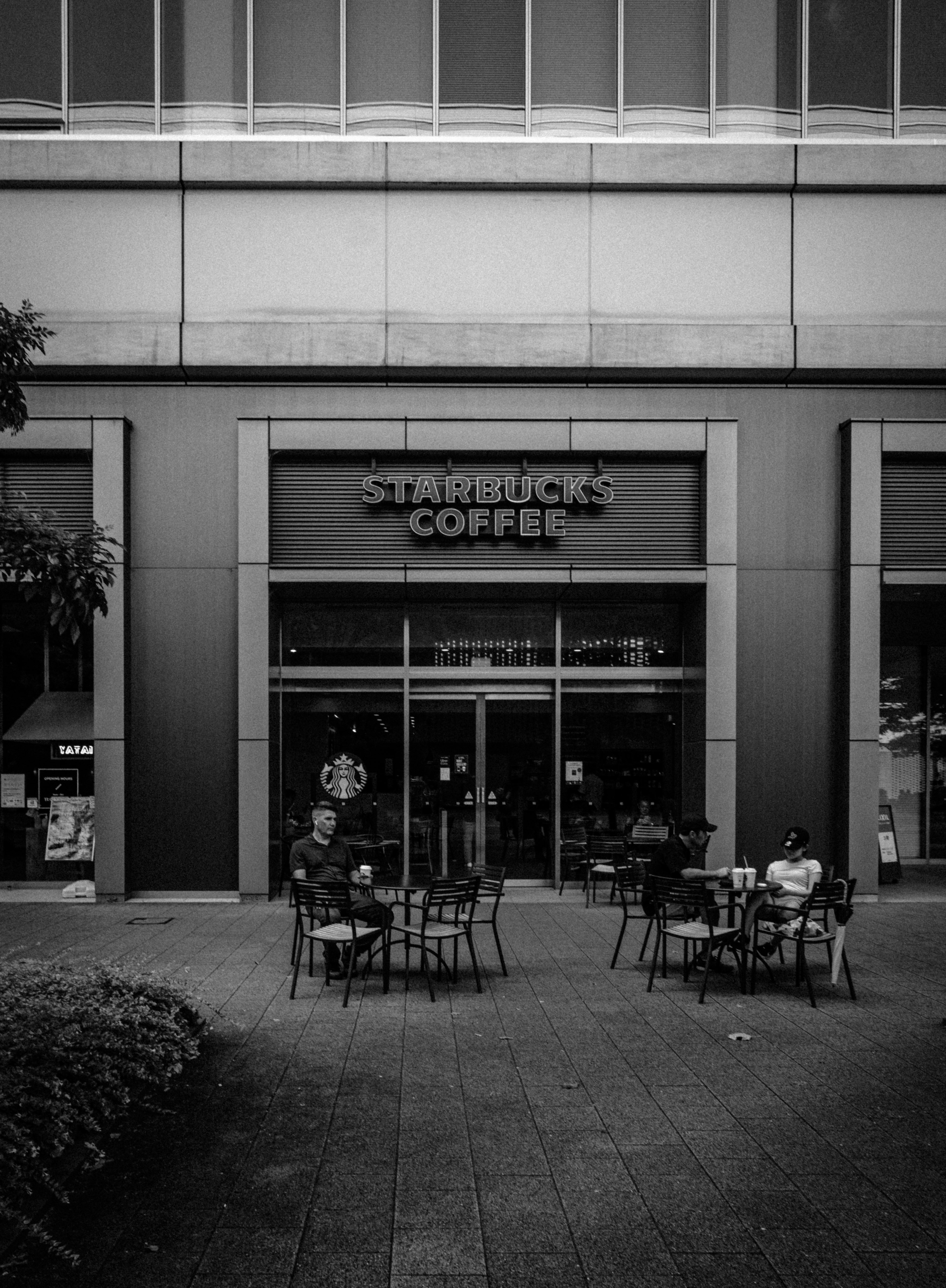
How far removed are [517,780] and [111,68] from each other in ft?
36.0

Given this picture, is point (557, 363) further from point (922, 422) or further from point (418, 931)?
point (418, 931)

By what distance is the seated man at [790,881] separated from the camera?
8211 millimetres

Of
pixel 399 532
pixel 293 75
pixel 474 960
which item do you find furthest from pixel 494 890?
pixel 293 75

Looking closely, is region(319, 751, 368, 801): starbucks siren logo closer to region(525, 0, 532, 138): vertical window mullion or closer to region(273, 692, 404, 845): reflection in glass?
region(273, 692, 404, 845): reflection in glass

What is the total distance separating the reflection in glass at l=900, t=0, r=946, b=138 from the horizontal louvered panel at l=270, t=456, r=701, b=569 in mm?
5435

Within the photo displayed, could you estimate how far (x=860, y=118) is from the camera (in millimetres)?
12625

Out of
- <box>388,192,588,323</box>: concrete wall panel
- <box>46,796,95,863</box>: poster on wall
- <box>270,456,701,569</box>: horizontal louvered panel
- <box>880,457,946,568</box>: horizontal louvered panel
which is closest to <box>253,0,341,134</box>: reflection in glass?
<box>388,192,588,323</box>: concrete wall panel

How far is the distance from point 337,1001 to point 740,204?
1097cm

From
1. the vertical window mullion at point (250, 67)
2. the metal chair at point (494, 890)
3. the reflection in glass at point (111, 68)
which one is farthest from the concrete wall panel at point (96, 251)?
A: the metal chair at point (494, 890)

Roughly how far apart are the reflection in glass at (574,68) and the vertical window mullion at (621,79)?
0.03 m

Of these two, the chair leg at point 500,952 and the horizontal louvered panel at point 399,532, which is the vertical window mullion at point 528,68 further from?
the chair leg at point 500,952

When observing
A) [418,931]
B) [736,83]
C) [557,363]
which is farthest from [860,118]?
[418,931]

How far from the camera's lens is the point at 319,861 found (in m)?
8.43

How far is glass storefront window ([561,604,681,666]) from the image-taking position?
13.2 meters
